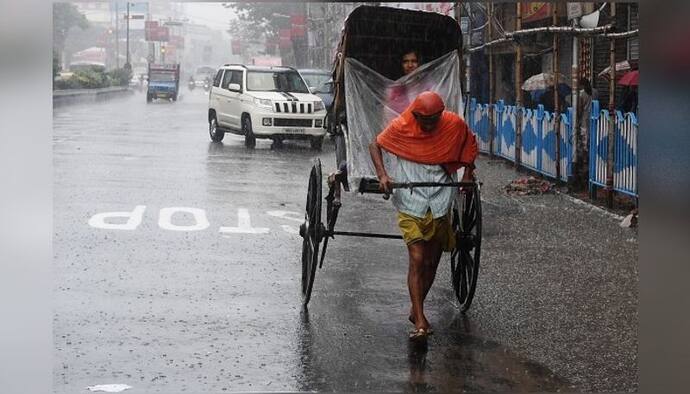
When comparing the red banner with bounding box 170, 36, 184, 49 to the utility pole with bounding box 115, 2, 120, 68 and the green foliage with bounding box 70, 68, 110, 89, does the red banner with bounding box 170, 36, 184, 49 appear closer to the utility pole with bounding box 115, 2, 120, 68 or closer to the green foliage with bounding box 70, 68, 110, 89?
the utility pole with bounding box 115, 2, 120, 68

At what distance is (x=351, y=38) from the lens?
8.08 metres

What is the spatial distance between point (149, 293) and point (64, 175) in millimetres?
6389

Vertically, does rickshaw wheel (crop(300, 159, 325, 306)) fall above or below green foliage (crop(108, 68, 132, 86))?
below

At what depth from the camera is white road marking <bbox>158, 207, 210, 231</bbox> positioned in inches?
416

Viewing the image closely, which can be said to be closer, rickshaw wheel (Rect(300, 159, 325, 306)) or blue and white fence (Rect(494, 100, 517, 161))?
rickshaw wheel (Rect(300, 159, 325, 306))

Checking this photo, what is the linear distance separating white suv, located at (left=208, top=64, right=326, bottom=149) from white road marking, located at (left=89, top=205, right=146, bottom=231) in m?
2.88

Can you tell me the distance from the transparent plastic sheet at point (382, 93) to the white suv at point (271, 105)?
553 cm

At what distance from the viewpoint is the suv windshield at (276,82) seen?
1469cm

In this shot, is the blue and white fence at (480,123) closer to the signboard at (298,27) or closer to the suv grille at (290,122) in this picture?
the suv grille at (290,122)

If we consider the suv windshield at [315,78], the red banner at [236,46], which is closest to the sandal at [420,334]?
the suv windshield at [315,78]

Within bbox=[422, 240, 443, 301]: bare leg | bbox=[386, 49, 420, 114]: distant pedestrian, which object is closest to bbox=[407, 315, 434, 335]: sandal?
bbox=[422, 240, 443, 301]: bare leg

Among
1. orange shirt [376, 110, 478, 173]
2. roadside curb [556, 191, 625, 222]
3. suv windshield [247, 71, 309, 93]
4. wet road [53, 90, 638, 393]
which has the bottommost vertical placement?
wet road [53, 90, 638, 393]

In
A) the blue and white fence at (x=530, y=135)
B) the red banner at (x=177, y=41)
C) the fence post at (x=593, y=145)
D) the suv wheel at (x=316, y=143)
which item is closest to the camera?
the fence post at (x=593, y=145)

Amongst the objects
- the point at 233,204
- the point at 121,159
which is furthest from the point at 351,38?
the point at 121,159
